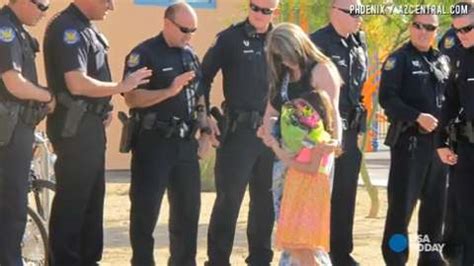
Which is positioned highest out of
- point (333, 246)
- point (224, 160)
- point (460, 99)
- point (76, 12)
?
point (76, 12)

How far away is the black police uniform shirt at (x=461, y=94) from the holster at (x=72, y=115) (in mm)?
2541

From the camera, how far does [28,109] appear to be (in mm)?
6125

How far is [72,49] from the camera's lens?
638 cm

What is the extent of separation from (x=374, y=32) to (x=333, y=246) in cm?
407

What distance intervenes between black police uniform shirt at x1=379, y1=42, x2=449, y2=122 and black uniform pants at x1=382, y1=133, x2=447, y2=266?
9.0 inches

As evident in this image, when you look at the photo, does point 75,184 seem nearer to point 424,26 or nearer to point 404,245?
point 404,245

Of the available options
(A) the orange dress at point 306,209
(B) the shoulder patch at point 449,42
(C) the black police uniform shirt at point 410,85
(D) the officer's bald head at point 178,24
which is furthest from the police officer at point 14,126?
(B) the shoulder patch at point 449,42

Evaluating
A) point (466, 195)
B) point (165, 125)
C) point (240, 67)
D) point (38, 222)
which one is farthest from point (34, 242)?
point (466, 195)

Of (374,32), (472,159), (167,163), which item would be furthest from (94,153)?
(374,32)

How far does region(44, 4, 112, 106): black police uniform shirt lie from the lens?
638 centimetres

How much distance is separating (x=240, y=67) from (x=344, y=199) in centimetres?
124

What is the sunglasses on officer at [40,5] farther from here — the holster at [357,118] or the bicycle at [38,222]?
the holster at [357,118]

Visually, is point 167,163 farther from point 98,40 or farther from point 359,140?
point 359,140

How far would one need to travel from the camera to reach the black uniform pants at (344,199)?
7453 millimetres
